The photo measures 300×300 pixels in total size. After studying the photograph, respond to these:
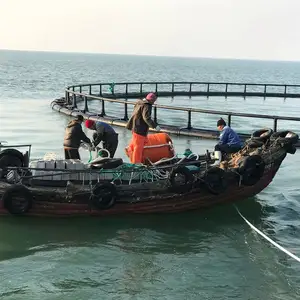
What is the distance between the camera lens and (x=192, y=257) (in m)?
8.30

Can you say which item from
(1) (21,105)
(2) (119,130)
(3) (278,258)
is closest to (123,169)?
(3) (278,258)

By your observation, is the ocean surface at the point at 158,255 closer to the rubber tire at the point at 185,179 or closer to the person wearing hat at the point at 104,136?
the rubber tire at the point at 185,179

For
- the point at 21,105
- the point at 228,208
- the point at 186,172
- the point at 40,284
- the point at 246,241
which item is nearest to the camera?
the point at 40,284

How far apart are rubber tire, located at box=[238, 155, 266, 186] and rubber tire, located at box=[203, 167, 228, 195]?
1.63ft

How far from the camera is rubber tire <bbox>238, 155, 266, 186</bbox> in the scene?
33.5ft

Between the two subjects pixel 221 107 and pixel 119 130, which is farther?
pixel 221 107

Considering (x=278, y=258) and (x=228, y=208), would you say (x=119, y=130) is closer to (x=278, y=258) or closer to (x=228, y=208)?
(x=228, y=208)

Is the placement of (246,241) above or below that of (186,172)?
below

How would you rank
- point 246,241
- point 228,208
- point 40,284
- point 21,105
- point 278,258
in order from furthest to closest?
point 21,105, point 228,208, point 246,241, point 278,258, point 40,284

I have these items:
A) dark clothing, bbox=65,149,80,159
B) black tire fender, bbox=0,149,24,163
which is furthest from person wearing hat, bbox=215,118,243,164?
black tire fender, bbox=0,149,24,163

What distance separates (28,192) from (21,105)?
23.5 metres

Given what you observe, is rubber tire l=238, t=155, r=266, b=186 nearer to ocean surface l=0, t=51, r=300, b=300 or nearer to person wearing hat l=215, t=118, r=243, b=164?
ocean surface l=0, t=51, r=300, b=300

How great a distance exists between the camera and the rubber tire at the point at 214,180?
9906 mm

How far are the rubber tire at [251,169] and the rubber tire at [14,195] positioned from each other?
167 inches
